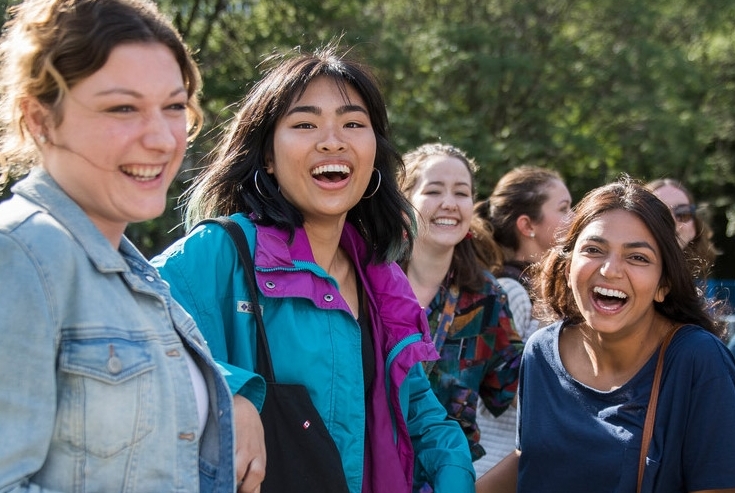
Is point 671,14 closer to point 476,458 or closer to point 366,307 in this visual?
point 476,458

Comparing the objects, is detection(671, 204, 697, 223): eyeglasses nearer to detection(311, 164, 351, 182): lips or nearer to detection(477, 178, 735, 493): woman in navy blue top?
detection(477, 178, 735, 493): woman in navy blue top

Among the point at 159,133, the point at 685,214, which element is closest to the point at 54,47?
the point at 159,133

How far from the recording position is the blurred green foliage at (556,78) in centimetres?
1162

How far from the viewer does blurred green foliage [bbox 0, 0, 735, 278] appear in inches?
458

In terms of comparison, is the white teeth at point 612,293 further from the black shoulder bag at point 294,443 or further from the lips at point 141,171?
the lips at point 141,171

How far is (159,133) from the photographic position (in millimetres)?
1753

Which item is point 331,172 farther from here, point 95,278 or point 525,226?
point 525,226

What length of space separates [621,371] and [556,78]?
1040cm

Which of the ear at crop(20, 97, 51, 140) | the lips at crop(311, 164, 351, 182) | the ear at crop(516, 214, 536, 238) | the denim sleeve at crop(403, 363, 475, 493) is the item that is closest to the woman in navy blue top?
the denim sleeve at crop(403, 363, 475, 493)

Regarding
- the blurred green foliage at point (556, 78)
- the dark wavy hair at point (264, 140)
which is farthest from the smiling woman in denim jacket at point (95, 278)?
the blurred green foliage at point (556, 78)

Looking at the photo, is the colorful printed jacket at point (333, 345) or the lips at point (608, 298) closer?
the colorful printed jacket at point (333, 345)

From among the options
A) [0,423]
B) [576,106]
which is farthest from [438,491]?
[576,106]

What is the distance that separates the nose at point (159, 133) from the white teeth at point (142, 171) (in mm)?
41

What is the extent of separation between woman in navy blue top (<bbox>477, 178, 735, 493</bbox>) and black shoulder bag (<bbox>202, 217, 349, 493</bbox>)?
96cm
